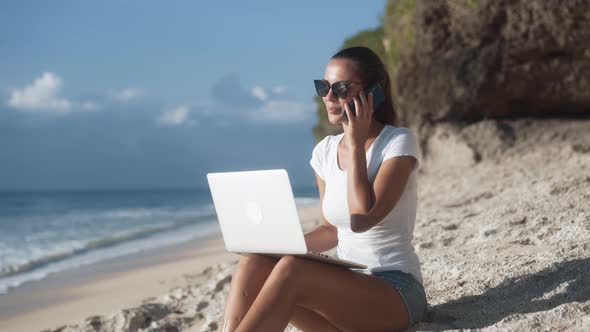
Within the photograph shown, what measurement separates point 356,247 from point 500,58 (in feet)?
25.4

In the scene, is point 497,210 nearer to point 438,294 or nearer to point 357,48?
point 438,294

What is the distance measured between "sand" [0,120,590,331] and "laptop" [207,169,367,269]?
797 millimetres

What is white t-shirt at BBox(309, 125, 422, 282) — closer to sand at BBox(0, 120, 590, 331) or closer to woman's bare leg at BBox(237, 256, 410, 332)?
woman's bare leg at BBox(237, 256, 410, 332)

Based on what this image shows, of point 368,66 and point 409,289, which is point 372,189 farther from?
point 368,66

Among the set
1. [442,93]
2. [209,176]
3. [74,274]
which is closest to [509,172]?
[442,93]

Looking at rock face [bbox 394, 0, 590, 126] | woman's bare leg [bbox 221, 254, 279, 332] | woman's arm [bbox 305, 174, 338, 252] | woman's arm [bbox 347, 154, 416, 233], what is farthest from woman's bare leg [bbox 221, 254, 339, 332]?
rock face [bbox 394, 0, 590, 126]

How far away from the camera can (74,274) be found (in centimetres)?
838

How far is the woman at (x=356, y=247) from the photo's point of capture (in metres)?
2.71

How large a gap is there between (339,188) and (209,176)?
0.62 metres

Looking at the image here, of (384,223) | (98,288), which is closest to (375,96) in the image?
(384,223)

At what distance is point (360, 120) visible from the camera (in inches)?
117

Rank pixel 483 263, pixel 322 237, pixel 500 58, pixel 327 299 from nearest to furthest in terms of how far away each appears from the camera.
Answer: pixel 327 299
pixel 322 237
pixel 483 263
pixel 500 58

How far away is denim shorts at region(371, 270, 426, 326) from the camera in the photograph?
2.87 metres

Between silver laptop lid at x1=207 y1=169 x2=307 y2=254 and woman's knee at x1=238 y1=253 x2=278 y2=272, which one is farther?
woman's knee at x1=238 y1=253 x2=278 y2=272
